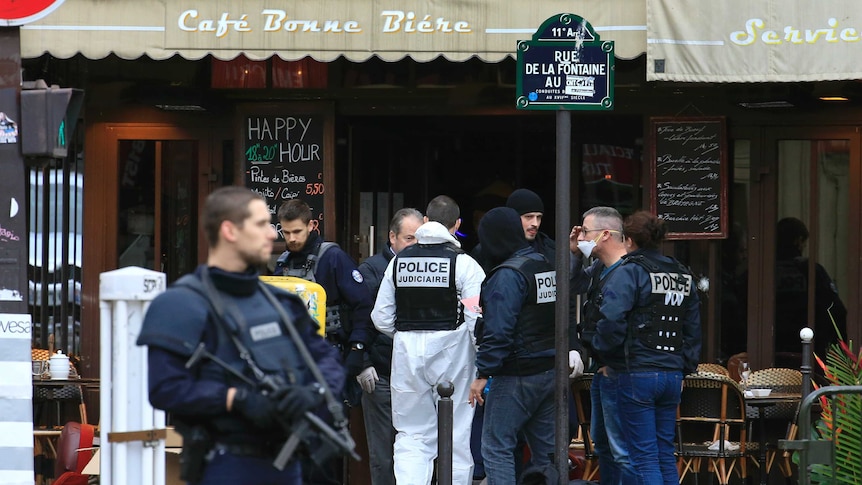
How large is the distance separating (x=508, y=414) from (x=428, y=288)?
39.5 inches

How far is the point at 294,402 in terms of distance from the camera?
423 cm

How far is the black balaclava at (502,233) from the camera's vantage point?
25.0 ft

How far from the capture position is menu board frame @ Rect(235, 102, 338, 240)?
33.2 ft

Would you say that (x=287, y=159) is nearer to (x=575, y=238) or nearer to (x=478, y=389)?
(x=575, y=238)

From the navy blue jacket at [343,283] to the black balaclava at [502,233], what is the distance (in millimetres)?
1004

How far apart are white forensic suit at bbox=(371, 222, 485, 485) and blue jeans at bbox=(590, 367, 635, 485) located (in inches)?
33.2

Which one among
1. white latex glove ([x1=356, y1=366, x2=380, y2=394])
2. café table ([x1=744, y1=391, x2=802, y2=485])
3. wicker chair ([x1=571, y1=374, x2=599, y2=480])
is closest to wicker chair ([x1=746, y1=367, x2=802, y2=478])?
café table ([x1=744, y1=391, x2=802, y2=485])

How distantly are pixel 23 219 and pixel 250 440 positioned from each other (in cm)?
263

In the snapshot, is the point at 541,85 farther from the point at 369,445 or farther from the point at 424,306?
the point at 369,445

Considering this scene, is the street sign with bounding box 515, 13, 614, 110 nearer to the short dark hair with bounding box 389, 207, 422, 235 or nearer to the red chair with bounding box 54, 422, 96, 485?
the short dark hair with bounding box 389, 207, 422, 235

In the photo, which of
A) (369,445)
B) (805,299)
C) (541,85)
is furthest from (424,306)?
(805,299)

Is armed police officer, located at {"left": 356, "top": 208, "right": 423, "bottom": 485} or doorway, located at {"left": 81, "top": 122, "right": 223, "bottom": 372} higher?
doorway, located at {"left": 81, "top": 122, "right": 223, "bottom": 372}

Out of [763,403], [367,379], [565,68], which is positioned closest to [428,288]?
[367,379]

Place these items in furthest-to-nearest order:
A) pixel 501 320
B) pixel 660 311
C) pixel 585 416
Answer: pixel 585 416 < pixel 660 311 < pixel 501 320
